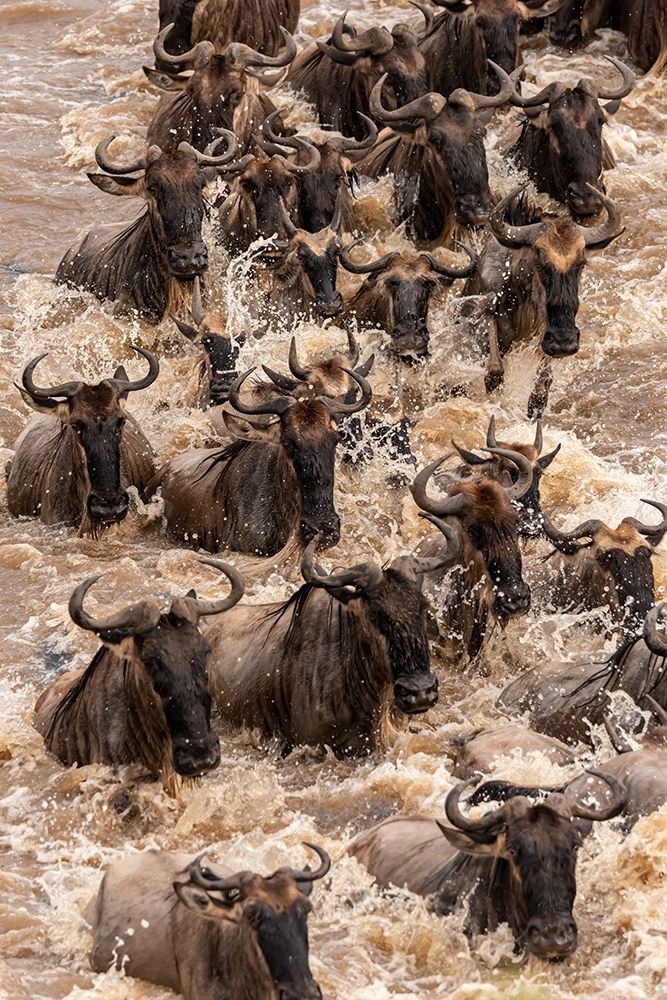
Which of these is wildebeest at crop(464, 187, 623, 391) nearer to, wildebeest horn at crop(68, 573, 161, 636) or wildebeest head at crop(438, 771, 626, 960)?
wildebeest horn at crop(68, 573, 161, 636)

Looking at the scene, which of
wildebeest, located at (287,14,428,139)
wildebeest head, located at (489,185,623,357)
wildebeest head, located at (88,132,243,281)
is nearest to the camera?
wildebeest head, located at (489,185,623,357)

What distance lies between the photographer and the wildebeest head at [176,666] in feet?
29.9

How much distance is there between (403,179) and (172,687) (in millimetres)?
6377

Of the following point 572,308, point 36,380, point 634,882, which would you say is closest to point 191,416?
point 36,380

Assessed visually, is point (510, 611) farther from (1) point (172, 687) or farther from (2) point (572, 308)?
(2) point (572, 308)

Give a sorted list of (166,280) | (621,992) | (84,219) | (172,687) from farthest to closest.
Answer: (84,219)
(166,280)
(172,687)
(621,992)

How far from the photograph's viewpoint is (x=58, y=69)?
18328 millimetres

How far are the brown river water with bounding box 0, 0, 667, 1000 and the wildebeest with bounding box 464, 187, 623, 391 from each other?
21cm

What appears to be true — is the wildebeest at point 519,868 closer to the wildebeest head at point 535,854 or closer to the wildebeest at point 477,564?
the wildebeest head at point 535,854

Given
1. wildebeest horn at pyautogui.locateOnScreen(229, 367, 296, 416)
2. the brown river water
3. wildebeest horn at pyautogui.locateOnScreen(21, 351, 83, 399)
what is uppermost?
wildebeest horn at pyautogui.locateOnScreen(229, 367, 296, 416)

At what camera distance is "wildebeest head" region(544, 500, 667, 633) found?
10547 mm

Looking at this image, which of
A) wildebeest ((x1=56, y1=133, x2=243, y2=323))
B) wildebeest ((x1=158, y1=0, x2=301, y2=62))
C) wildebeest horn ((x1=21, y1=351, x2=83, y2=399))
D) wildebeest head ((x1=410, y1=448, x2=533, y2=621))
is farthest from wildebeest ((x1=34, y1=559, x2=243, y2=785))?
wildebeest ((x1=158, y1=0, x2=301, y2=62))

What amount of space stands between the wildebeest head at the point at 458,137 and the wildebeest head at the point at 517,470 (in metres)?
2.94

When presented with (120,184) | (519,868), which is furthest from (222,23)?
(519,868)
